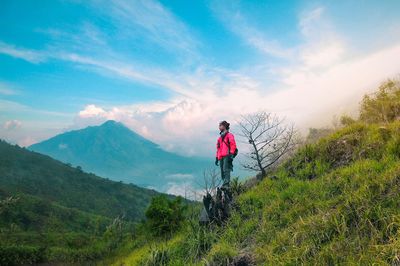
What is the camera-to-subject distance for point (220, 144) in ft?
50.3

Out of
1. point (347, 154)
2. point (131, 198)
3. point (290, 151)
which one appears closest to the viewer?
point (347, 154)

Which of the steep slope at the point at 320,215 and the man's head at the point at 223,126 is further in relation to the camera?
the man's head at the point at 223,126

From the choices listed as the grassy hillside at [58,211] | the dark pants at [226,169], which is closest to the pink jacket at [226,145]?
the dark pants at [226,169]

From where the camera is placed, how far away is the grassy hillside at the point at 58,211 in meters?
26.2

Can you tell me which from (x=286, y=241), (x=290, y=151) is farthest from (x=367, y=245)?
(x=290, y=151)

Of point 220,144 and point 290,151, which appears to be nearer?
point 220,144

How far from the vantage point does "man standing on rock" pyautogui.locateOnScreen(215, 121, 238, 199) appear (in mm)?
15008

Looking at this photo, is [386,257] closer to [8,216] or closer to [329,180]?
[329,180]

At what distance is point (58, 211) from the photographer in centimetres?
7175

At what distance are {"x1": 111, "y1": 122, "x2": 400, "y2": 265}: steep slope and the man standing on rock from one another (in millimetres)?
1207

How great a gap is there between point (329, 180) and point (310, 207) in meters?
1.71

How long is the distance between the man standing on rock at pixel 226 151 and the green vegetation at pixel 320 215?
1.32m

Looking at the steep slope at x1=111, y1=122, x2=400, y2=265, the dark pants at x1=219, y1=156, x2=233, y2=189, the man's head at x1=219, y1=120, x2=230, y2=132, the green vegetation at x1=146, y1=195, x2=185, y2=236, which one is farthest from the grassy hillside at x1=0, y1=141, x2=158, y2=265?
the man's head at x1=219, y1=120, x2=230, y2=132

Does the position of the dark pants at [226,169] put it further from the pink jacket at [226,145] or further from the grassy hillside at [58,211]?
the grassy hillside at [58,211]
